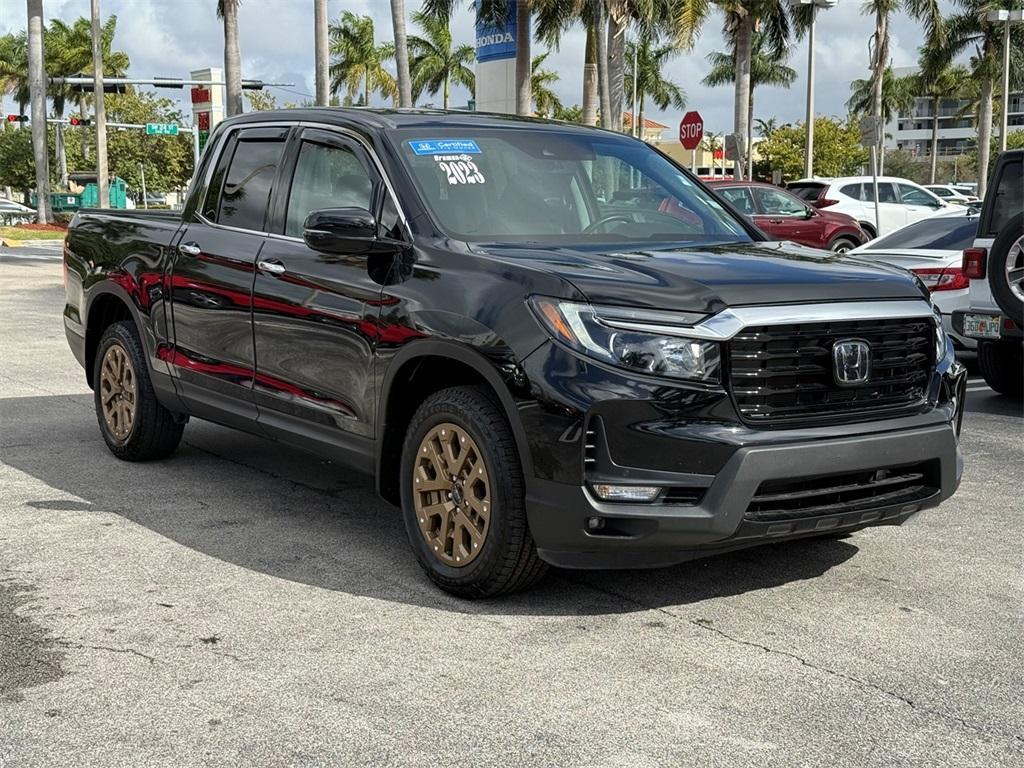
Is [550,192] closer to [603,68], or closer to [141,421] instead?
[141,421]

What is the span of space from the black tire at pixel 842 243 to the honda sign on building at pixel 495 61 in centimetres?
989

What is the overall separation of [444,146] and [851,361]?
6.68 ft

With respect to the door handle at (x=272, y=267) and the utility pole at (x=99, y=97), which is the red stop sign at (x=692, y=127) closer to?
the door handle at (x=272, y=267)

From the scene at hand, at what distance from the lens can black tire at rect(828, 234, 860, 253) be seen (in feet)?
76.8

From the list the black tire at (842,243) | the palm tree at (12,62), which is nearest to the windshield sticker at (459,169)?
the black tire at (842,243)

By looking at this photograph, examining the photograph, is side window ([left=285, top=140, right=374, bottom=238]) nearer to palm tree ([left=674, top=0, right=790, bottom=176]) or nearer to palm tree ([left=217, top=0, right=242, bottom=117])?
palm tree ([left=217, top=0, right=242, bottom=117])

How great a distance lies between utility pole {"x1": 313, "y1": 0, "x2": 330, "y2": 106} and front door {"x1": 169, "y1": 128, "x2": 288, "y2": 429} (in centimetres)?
2190

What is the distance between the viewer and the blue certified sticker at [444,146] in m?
5.68

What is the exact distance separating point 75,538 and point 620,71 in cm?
2952

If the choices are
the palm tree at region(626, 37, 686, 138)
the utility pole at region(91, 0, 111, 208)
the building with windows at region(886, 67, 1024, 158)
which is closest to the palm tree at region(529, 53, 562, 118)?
the palm tree at region(626, 37, 686, 138)

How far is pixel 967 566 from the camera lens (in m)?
5.51

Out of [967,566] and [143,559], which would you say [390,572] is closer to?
[143,559]

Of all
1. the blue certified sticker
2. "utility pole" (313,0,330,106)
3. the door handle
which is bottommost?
the door handle

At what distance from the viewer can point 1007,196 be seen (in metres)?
9.84
